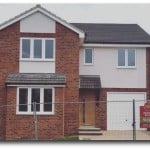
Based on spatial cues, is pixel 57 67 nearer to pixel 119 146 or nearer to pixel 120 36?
pixel 120 36

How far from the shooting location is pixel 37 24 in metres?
26.7

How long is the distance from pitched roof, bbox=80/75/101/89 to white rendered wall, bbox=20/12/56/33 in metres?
3.71

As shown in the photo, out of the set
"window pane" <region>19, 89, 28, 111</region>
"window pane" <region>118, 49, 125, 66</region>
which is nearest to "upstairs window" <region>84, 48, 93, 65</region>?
"window pane" <region>118, 49, 125, 66</region>

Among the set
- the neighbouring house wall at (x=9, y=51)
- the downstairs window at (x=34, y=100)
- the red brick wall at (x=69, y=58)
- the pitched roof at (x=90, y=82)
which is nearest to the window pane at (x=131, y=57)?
the pitched roof at (x=90, y=82)

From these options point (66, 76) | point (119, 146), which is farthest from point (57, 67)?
point (119, 146)

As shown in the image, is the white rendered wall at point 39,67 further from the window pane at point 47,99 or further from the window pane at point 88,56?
the window pane at point 88,56

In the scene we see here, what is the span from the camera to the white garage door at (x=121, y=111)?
28.2m

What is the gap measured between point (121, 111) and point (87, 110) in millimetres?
2034

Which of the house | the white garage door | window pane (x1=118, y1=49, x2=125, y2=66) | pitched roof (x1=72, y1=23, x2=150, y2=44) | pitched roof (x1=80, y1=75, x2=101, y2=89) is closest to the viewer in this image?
the house

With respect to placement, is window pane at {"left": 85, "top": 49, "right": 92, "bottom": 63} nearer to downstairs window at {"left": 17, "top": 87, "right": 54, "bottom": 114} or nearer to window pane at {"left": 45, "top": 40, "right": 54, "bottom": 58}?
window pane at {"left": 45, "top": 40, "right": 54, "bottom": 58}

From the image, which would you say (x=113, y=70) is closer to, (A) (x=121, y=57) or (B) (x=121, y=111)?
(A) (x=121, y=57)

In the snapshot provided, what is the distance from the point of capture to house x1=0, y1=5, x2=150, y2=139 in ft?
83.2

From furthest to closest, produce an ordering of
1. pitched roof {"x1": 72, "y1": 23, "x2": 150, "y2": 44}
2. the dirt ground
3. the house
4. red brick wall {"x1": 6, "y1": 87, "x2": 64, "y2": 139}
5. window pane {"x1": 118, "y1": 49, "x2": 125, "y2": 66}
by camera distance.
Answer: window pane {"x1": 118, "y1": 49, "x2": 125, "y2": 66} < pitched roof {"x1": 72, "y1": 23, "x2": 150, "y2": 44} < the house < red brick wall {"x1": 6, "y1": 87, "x2": 64, "y2": 139} < the dirt ground

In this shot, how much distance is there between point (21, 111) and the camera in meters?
25.4
